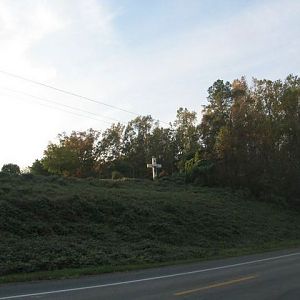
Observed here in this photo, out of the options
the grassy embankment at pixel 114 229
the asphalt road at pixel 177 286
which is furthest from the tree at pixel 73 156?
the asphalt road at pixel 177 286

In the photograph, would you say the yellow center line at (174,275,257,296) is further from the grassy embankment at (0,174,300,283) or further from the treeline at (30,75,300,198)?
the treeline at (30,75,300,198)

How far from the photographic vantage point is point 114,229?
1017 inches

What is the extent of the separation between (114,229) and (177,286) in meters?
13.3

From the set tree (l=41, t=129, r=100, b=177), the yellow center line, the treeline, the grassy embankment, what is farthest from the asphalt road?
tree (l=41, t=129, r=100, b=177)

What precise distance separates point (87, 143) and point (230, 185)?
3174cm

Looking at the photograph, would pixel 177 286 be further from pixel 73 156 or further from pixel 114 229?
pixel 73 156

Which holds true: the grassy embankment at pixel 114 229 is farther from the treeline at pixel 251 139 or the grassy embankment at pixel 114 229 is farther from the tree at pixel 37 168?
the tree at pixel 37 168

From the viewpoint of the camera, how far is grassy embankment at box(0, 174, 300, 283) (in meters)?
18.5

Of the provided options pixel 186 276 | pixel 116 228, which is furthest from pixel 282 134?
pixel 186 276

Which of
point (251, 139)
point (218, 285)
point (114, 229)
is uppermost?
point (251, 139)

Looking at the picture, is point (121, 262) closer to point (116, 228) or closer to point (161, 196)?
point (116, 228)

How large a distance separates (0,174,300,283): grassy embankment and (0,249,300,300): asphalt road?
1.93 meters

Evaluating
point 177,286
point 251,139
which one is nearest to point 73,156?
point 251,139

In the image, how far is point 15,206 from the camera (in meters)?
24.7
